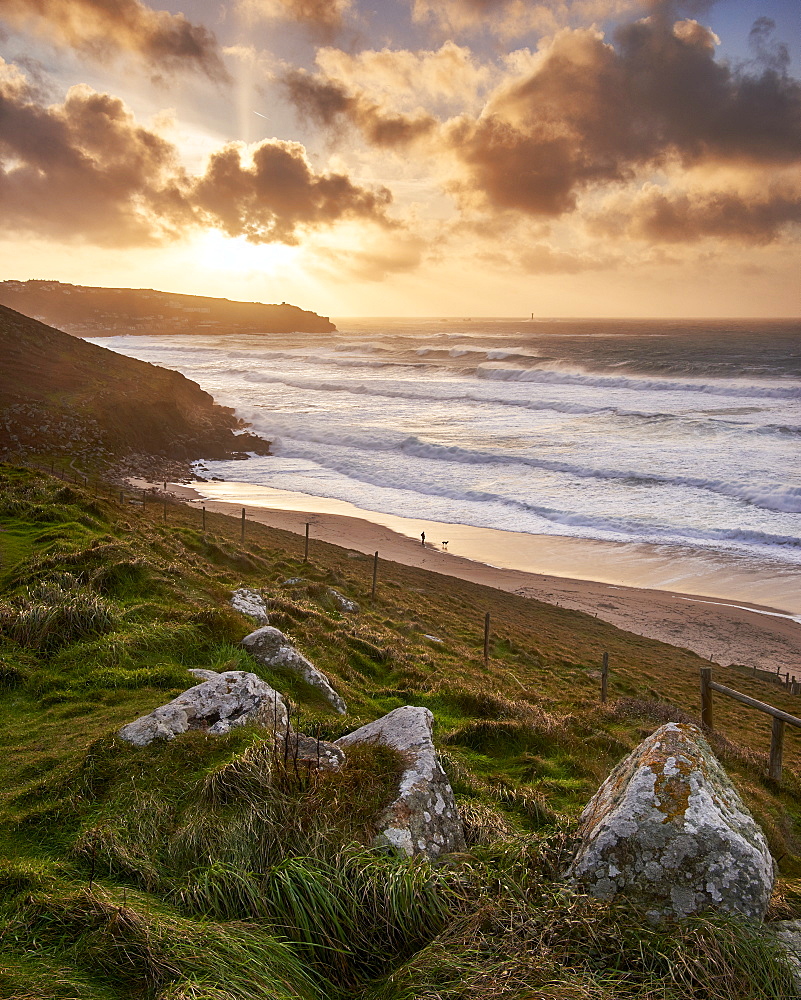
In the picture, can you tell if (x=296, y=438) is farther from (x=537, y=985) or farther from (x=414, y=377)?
(x=537, y=985)

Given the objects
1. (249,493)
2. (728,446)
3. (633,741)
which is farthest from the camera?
(728,446)

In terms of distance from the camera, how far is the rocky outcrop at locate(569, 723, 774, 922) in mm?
3256

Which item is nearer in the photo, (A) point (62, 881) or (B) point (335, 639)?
(A) point (62, 881)

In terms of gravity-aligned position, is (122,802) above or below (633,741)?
above

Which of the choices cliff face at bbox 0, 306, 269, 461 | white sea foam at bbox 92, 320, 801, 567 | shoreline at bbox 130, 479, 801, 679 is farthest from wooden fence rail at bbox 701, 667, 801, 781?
cliff face at bbox 0, 306, 269, 461

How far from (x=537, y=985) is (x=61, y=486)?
1676 centimetres

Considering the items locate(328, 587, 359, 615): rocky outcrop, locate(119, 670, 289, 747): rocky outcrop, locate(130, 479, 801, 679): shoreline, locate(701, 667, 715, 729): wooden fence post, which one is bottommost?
locate(130, 479, 801, 679): shoreline

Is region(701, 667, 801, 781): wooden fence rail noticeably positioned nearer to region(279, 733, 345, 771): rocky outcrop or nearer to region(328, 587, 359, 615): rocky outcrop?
region(279, 733, 345, 771): rocky outcrop

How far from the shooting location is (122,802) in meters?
4.04

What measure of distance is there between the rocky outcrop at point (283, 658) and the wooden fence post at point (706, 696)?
15.1 feet

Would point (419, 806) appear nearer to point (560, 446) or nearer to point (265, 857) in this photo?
point (265, 857)

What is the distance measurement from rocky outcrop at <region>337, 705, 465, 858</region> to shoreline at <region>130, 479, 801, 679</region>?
16238 mm

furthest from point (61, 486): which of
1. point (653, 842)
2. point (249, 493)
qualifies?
point (249, 493)

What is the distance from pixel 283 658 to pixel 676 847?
4.74 metres
